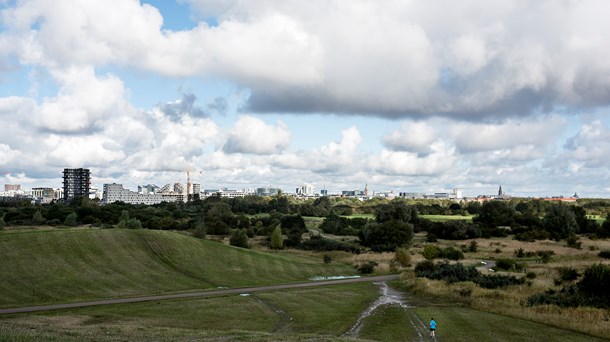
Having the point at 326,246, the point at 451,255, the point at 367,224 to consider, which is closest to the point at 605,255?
the point at 451,255

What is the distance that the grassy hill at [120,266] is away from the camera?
50094 mm

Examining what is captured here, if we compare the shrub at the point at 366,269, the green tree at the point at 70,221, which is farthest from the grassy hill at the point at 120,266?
the green tree at the point at 70,221

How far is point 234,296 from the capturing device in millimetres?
49844

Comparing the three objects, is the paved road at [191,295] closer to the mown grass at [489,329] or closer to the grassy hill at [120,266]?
the grassy hill at [120,266]

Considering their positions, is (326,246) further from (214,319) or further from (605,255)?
(214,319)

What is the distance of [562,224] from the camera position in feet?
454

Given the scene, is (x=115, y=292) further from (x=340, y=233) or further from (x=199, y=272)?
(x=340, y=233)

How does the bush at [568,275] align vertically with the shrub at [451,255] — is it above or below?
above

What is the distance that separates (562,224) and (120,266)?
11908cm

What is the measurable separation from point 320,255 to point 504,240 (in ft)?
174

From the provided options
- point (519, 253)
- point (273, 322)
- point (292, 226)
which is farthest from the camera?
point (292, 226)

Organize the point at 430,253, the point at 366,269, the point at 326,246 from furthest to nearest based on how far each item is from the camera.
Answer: the point at 326,246 → the point at 430,253 → the point at 366,269

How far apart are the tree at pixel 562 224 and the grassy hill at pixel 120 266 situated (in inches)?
3136

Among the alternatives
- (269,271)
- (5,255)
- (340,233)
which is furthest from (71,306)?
(340,233)
